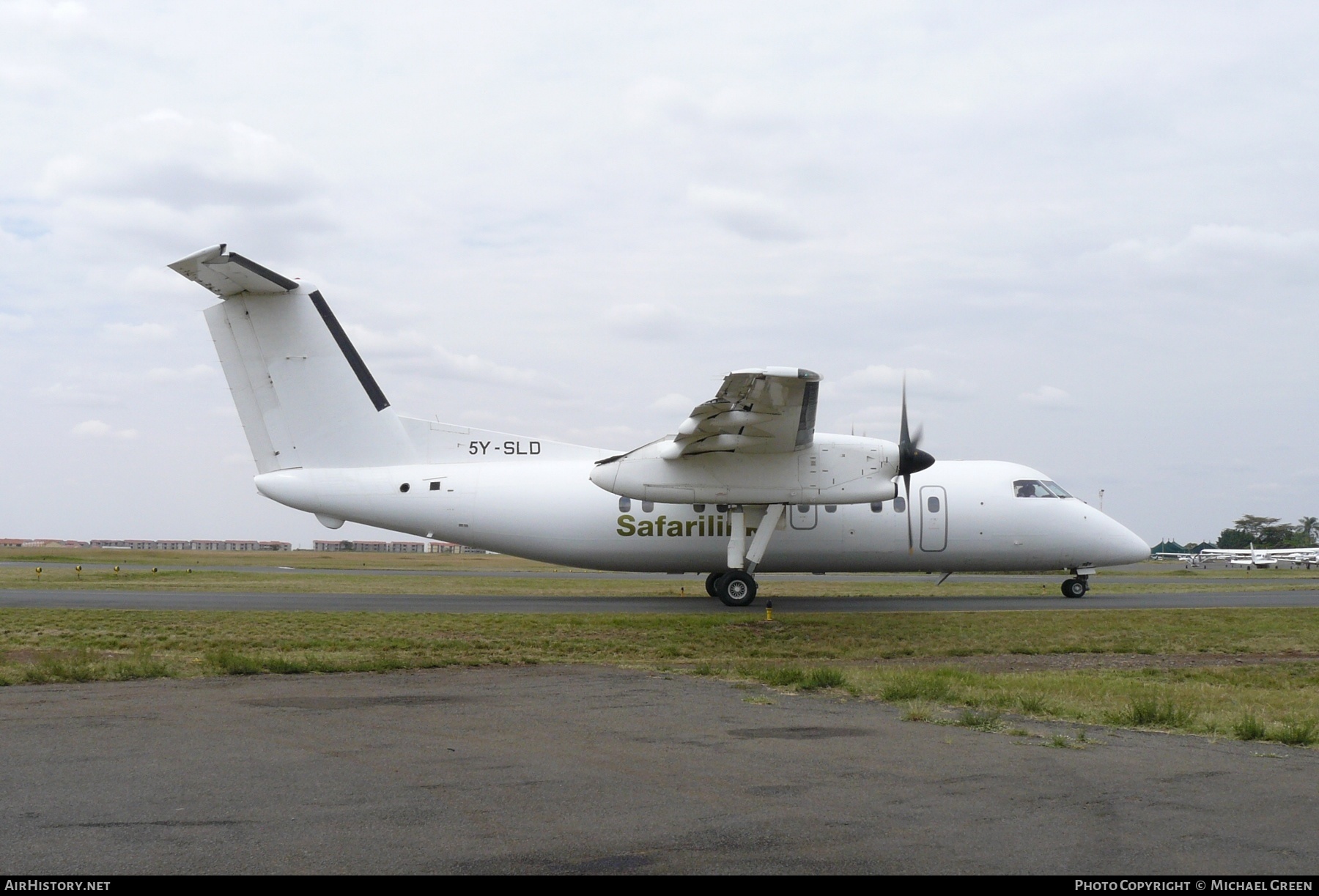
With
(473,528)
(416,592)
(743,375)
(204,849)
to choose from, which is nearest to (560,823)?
(204,849)

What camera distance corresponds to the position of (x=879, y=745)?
27.4 ft

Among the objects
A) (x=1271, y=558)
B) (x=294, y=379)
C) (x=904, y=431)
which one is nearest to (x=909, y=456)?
(x=904, y=431)

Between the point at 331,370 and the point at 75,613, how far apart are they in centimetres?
741

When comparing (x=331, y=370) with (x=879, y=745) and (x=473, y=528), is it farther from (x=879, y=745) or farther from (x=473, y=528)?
(x=879, y=745)

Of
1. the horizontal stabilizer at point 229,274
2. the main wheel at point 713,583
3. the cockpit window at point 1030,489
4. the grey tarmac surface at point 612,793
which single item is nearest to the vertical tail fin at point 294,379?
the horizontal stabilizer at point 229,274

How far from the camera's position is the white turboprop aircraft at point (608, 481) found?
75.0 feet

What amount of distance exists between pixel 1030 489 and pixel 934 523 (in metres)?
3.04

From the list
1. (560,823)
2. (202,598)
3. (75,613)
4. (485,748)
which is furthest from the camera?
(202,598)

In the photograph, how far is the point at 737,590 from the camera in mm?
23688

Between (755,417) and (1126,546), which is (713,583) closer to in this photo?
(755,417)

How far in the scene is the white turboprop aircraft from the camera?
22875mm

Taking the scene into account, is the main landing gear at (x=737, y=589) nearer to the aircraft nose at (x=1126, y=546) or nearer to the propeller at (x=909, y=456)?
the propeller at (x=909, y=456)

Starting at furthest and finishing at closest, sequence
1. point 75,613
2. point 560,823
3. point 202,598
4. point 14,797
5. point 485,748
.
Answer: point 202,598 → point 75,613 → point 485,748 → point 14,797 → point 560,823

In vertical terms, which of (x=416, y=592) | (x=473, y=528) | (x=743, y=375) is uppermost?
(x=743, y=375)
